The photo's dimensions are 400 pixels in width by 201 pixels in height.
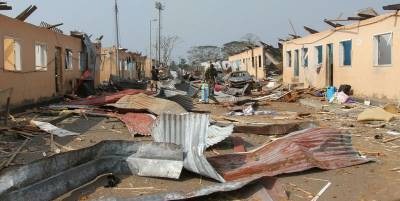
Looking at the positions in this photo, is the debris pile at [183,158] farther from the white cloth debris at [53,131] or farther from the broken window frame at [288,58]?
the broken window frame at [288,58]

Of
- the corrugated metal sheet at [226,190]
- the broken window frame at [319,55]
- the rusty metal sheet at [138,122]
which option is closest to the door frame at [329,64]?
the broken window frame at [319,55]

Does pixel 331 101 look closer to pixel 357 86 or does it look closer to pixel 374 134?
pixel 357 86

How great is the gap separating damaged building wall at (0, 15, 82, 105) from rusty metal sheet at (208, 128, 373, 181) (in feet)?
35.2

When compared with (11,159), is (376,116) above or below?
above

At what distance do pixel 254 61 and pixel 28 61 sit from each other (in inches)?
1361

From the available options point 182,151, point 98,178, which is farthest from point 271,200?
point 98,178

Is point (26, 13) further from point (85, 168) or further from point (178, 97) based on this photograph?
point (85, 168)

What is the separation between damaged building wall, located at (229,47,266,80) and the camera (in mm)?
47097

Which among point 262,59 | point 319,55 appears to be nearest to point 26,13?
point 319,55

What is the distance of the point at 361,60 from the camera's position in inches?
888

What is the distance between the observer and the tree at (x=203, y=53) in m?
101

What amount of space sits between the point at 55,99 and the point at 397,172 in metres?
17.2

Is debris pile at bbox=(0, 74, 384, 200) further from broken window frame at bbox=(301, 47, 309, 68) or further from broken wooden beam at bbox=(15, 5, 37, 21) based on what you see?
broken window frame at bbox=(301, 47, 309, 68)

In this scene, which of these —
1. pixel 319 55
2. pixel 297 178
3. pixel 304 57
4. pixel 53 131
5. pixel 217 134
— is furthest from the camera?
pixel 304 57
